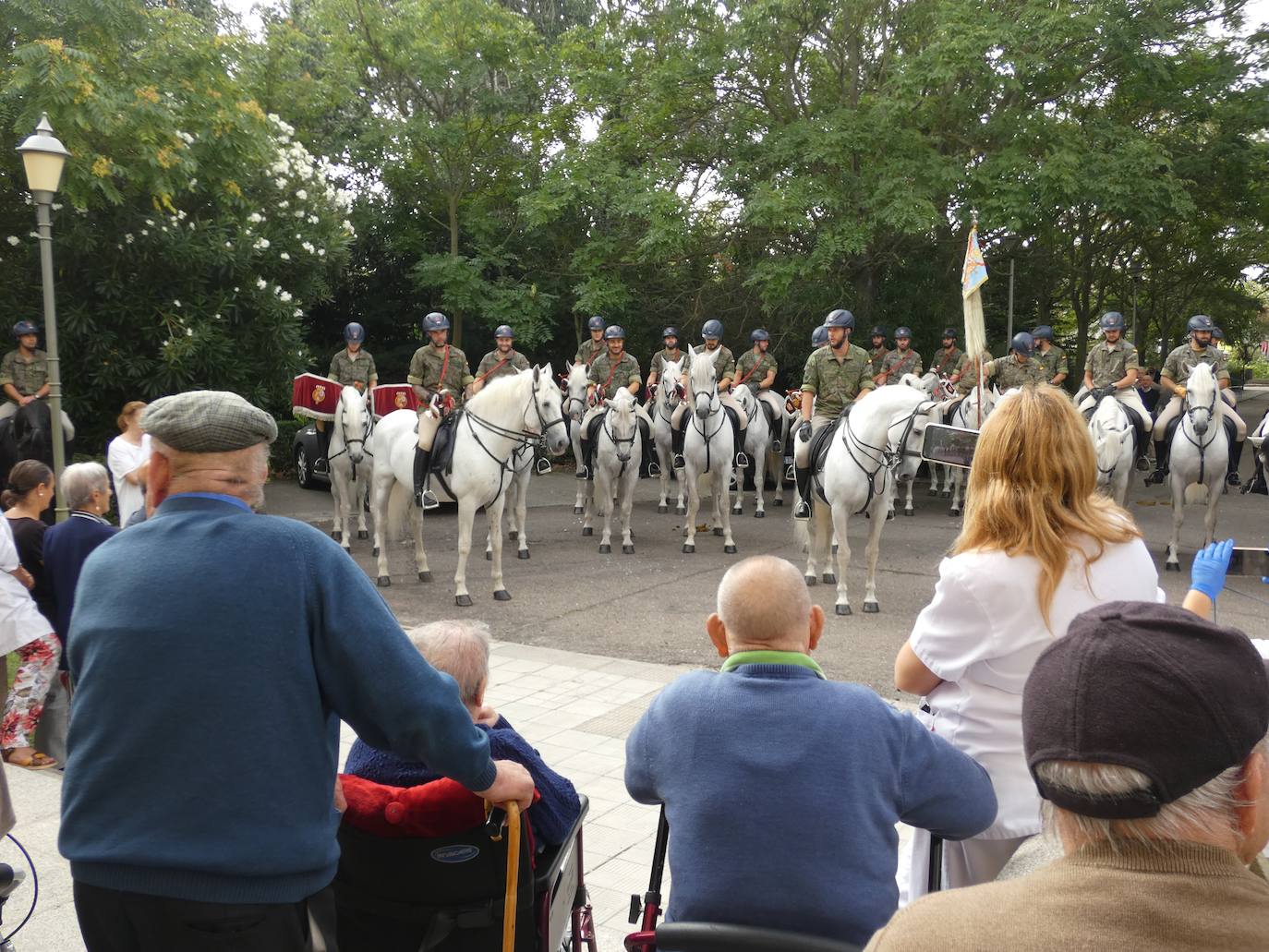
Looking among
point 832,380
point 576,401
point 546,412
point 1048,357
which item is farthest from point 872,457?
point 1048,357

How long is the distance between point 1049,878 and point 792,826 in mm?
1020

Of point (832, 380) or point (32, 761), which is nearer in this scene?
point (32, 761)

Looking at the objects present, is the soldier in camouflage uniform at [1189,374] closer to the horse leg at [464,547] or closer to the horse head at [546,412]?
the horse head at [546,412]

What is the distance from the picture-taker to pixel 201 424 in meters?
2.35

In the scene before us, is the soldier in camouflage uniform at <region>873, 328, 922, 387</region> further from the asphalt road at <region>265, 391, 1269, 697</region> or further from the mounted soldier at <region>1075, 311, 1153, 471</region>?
the mounted soldier at <region>1075, 311, 1153, 471</region>

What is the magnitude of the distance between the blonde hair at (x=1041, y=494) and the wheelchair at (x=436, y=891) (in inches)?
58.5

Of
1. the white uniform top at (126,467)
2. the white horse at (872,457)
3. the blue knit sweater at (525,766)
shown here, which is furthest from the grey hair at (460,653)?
the white horse at (872,457)

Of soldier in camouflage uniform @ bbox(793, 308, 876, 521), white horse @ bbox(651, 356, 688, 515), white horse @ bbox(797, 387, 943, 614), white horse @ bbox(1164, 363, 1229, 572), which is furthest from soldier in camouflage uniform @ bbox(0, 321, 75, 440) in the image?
white horse @ bbox(1164, 363, 1229, 572)

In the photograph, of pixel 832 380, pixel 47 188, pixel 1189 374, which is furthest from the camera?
pixel 1189 374

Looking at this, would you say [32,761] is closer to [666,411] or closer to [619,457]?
[619,457]

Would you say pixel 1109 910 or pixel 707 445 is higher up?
pixel 1109 910

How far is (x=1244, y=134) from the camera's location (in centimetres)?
1856

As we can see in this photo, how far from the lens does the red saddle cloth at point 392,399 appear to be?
14.5 m

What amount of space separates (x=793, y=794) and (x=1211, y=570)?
1.25 meters
